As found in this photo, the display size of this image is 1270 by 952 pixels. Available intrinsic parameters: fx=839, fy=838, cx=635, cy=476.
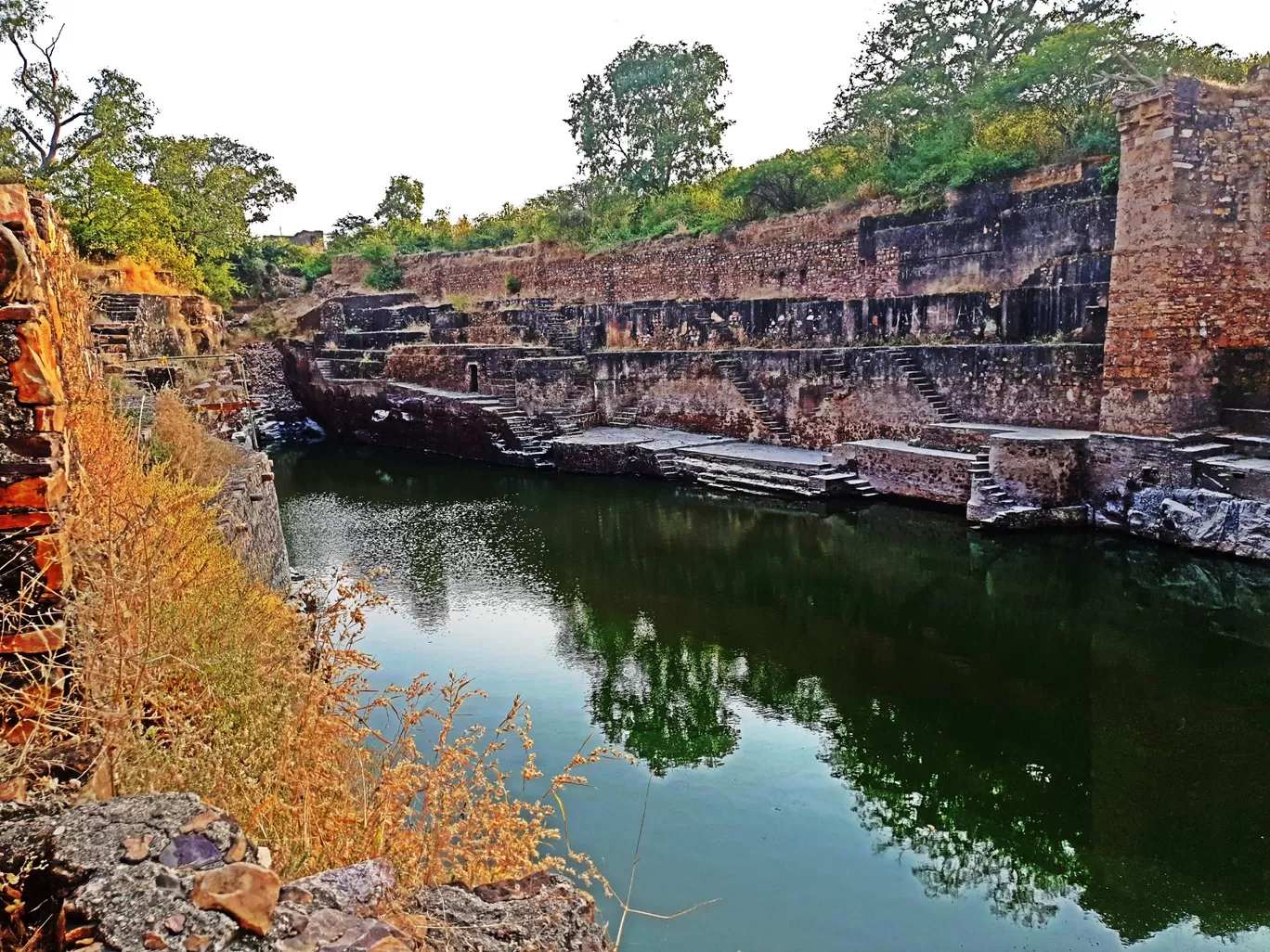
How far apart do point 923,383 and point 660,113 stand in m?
16.4

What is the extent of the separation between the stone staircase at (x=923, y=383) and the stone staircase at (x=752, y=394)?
2.30m

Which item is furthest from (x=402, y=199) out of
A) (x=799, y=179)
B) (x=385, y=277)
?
(x=799, y=179)

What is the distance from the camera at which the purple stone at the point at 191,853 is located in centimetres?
182

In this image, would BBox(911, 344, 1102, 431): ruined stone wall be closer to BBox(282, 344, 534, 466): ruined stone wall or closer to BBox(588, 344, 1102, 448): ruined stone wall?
BBox(588, 344, 1102, 448): ruined stone wall

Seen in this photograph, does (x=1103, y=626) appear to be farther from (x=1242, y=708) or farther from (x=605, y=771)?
(x=605, y=771)

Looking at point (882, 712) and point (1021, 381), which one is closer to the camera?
point (882, 712)

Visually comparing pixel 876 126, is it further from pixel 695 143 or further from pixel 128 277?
pixel 128 277

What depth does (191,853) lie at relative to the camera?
1844 mm

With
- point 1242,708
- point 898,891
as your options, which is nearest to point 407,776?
point 898,891

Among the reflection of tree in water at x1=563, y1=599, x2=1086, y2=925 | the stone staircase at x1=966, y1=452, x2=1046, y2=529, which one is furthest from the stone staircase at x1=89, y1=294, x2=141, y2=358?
the stone staircase at x1=966, y1=452, x2=1046, y2=529

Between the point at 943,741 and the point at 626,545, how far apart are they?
5.33 meters

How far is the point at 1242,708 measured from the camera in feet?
18.0

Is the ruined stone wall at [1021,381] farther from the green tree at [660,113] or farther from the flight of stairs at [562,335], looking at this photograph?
the green tree at [660,113]

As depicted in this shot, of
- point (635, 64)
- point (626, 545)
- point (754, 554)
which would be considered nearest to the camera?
point (754, 554)
